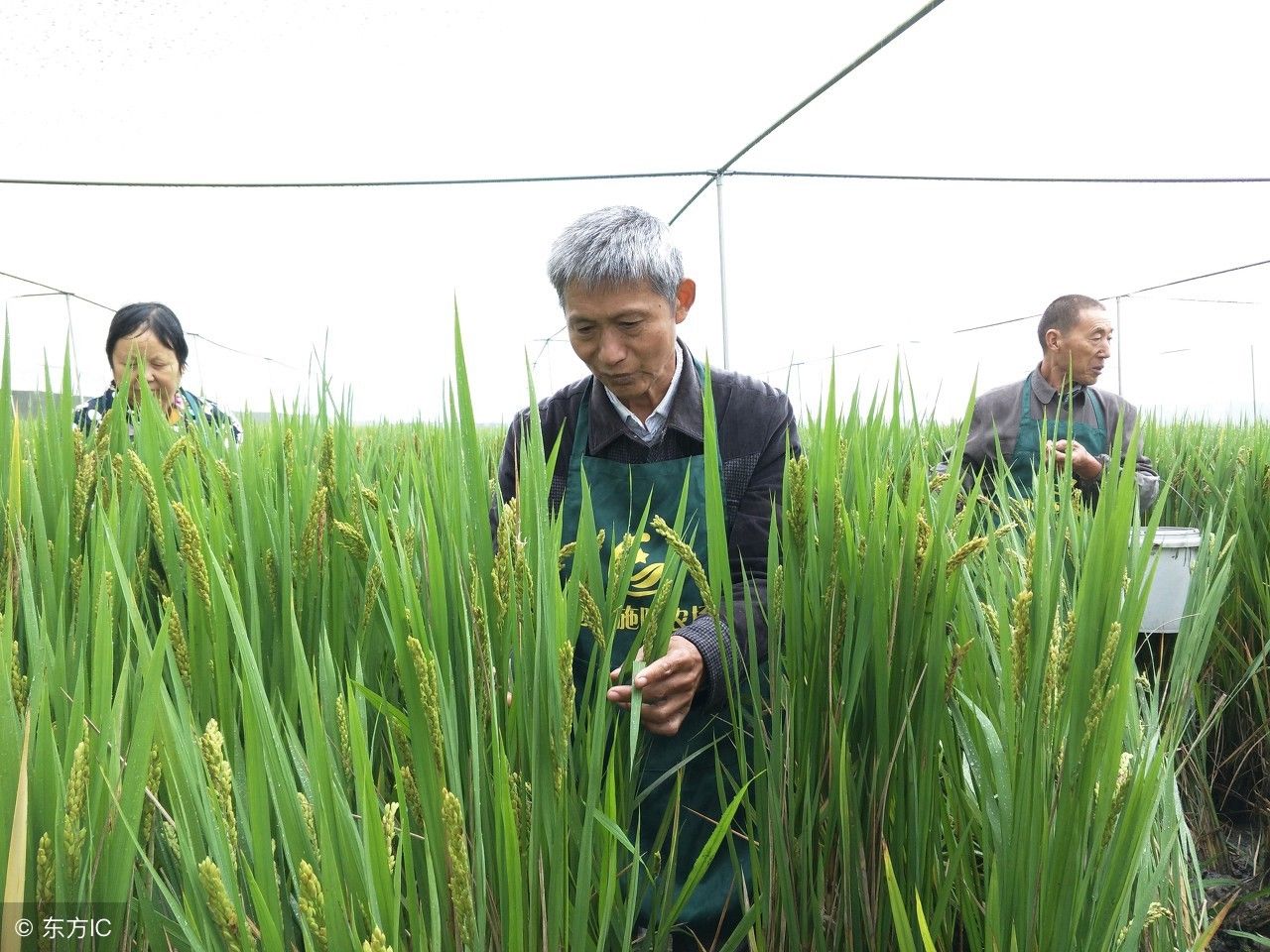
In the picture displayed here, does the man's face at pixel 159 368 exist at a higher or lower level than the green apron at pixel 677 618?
higher

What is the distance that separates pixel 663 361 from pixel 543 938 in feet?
3.57

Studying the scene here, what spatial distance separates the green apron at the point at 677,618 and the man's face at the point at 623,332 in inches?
5.8

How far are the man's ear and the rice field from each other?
24.1 inches

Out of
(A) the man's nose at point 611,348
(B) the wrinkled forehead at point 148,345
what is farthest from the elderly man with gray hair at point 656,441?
(B) the wrinkled forehead at point 148,345

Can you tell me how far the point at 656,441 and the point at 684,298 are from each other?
0.95 feet

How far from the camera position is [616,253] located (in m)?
1.39

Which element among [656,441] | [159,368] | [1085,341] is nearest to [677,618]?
[656,441]

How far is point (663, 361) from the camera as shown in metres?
1.54

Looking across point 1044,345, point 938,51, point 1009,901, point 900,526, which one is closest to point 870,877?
point 1009,901

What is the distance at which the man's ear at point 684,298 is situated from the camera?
5.24ft

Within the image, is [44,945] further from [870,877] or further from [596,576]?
[870,877]

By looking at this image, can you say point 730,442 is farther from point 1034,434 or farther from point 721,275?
point 721,275

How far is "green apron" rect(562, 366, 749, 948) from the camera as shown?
1429mm

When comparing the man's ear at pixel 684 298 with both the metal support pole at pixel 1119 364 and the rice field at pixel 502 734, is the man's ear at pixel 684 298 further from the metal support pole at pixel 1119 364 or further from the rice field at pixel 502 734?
the metal support pole at pixel 1119 364
